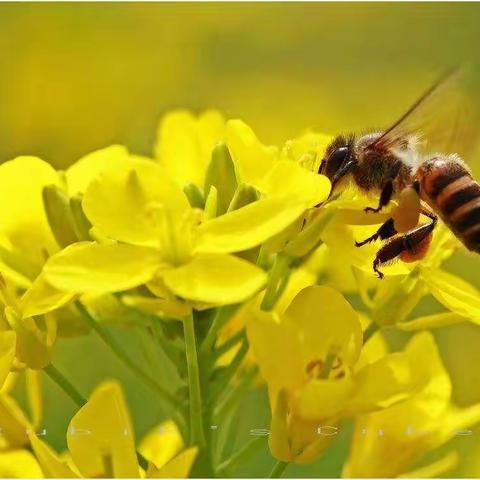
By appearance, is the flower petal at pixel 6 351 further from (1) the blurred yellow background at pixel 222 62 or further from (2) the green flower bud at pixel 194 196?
(1) the blurred yellow background at pixel 222 62

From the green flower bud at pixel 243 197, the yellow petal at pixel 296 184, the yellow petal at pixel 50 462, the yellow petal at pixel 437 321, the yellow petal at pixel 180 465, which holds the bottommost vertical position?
the yellow petal at pixel 50 462

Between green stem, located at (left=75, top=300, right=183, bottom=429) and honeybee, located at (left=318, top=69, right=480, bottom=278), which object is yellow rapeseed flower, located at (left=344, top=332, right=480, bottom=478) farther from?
green stem, located at (left=75, top=300, right=183, bottom=429)

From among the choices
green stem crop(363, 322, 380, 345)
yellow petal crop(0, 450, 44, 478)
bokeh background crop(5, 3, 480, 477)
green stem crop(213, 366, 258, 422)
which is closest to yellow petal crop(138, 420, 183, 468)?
green stem crop(213, 366, 258, 422)

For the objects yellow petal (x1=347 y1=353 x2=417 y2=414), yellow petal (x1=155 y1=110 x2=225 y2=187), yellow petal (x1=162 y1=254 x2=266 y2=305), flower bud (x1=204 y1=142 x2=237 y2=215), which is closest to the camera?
yellow petal (x1=162 y1=254 x2=266 y2=305)

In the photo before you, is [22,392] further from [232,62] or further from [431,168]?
[232,62]

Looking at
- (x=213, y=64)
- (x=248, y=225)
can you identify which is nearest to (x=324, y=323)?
(x=248, y=225)

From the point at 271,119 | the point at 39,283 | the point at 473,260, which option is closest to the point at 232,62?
the point at 271,119

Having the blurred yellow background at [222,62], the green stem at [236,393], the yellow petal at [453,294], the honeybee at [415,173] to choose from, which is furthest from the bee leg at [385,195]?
the blurred yellow background at [222,62]
